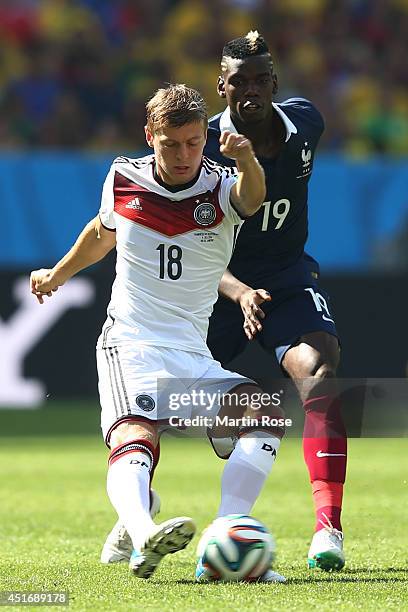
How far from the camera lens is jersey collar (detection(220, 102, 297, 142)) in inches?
225

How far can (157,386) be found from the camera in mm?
4859

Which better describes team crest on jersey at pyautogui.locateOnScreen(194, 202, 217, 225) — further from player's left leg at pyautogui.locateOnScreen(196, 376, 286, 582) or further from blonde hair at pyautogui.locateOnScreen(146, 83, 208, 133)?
player's left leg at pyautogui.locateOnScreen(196, 376, 286, 582)

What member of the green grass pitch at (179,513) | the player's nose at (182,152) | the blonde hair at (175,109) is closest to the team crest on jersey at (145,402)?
the green grass pitch at (179,513)

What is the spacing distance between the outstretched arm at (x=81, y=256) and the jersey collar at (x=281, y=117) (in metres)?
0.84

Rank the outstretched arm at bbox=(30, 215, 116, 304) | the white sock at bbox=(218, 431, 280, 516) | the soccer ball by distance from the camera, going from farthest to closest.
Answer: the outstretched arm at bbox=(30, 215, 116, 304)
the white sock at bbox=(218, 431, 280, 516)
the soccer ball

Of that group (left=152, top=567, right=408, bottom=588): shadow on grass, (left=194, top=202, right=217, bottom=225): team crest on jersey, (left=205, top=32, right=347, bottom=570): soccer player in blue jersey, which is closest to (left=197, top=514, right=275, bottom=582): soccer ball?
(left=152, top=567, right=408, bottom=588): shadow on grass

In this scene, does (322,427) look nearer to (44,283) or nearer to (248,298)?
(248,298)

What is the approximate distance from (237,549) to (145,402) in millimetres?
665

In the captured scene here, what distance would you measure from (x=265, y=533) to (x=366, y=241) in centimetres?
849

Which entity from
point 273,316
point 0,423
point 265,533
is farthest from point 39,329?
point 265,533

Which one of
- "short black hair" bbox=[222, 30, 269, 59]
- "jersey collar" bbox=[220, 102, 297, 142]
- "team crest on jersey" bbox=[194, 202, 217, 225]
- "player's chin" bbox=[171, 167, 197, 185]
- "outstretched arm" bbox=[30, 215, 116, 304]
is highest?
"short black hair" bbox=[222, 30, 269, 59]

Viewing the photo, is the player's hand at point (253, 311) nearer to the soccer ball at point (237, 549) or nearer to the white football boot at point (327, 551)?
the soccer ball at point (237, 549)

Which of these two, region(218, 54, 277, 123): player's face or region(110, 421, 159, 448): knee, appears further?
region(218, 54, 277, 123): player's face

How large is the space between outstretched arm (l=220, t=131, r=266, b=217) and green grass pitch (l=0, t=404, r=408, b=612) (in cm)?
146
